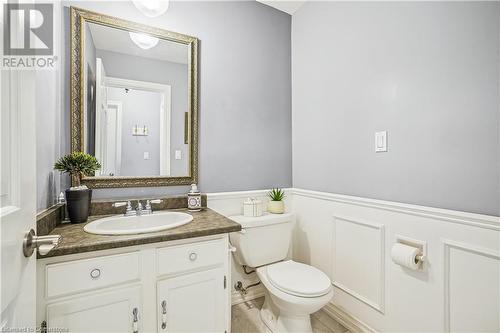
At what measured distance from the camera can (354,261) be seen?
1.62 metres

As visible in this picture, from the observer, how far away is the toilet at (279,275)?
4.50 feet

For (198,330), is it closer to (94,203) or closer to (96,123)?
(94,203)

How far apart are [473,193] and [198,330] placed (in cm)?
146

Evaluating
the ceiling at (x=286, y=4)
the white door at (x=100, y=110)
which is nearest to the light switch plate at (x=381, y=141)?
the ceiling at (x=286, y=4)

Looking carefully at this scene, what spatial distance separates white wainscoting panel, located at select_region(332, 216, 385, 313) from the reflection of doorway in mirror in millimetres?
1317

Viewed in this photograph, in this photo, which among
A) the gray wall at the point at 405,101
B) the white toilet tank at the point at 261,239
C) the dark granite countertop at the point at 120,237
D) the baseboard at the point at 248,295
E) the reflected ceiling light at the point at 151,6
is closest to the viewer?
the dark granite countertop at the point at 120,237

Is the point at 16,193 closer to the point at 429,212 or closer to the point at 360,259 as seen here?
the point at 429,212

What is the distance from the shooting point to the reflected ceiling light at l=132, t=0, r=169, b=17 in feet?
4.78

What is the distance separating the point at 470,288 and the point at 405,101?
3.12 ft

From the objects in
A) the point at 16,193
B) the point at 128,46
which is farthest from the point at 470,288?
the point at 128,46

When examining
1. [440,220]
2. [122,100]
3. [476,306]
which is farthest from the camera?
[122,100]

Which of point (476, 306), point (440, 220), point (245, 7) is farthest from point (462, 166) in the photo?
point (245, 7)

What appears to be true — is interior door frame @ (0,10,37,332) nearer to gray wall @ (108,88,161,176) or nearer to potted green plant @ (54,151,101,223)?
potted green plant @ (54,151,101,223)

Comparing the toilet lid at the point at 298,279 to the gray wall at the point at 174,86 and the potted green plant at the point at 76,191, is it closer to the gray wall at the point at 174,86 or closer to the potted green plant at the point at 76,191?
the gray wall at the point at 174,86
